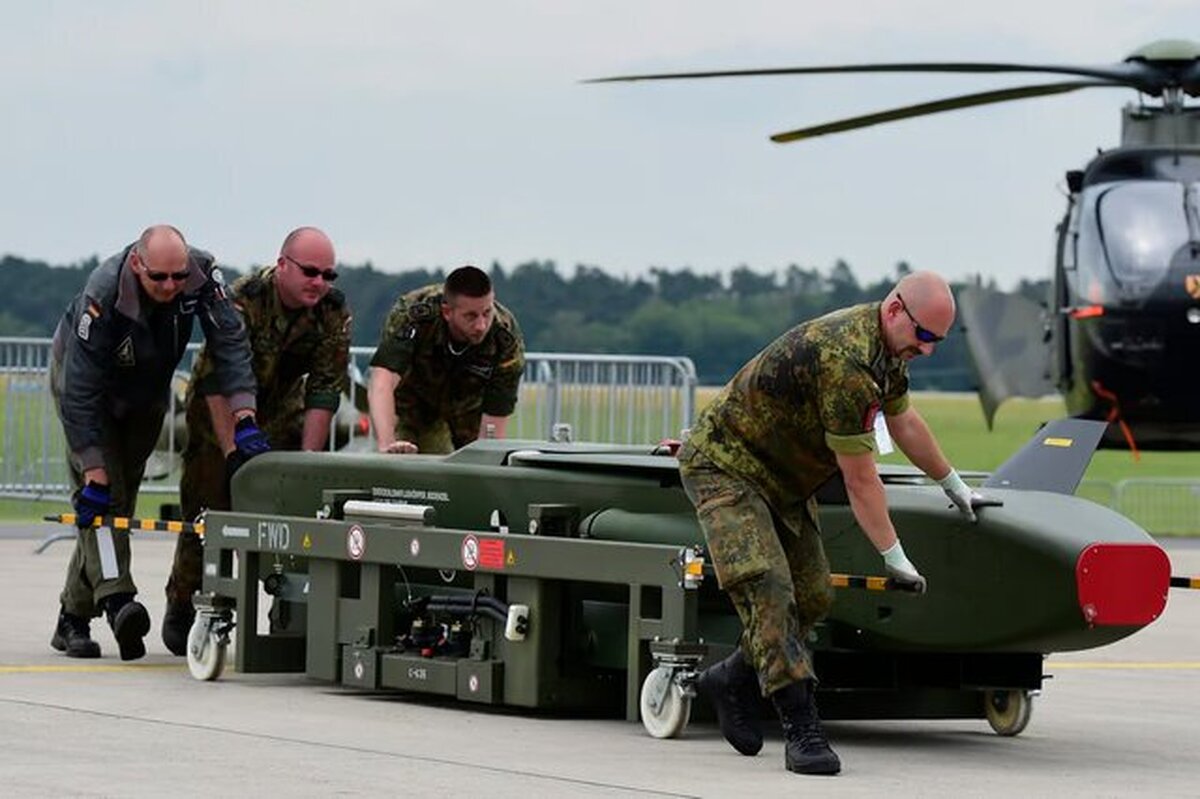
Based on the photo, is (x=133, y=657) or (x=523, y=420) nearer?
(x=133, y=657)

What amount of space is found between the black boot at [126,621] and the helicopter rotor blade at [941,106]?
8904 mm

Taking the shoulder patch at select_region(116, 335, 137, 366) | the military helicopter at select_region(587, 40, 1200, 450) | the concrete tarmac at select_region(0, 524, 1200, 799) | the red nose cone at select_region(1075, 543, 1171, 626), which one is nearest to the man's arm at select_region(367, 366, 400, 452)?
the shoulder patch at select_region(116, 335, 137, 366)

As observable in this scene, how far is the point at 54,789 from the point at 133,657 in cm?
433

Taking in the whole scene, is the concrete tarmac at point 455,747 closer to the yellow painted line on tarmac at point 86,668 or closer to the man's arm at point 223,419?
the yellow painted line on tarmac at point 86,668

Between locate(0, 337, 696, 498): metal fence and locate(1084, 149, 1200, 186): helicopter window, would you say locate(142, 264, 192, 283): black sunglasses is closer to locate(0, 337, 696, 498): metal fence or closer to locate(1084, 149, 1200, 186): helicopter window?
locate(0, 337, 696, 498): metal fence

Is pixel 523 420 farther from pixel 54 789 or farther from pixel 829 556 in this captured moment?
pixel 54 789

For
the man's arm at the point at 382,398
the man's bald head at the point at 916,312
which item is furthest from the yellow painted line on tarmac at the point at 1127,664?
the man's bald head at the point at 916,312

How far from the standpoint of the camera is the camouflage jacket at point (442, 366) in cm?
1181

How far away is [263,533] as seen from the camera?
10750 mm

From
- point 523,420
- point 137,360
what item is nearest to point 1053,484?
point 137,360

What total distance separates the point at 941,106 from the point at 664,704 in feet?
40.0

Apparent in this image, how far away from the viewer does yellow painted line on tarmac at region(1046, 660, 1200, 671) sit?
1305 cm

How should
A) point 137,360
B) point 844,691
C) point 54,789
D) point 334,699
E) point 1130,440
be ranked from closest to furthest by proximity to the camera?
point 54,789
point 844,691
point 334,699
point 137,360
point 1130,440

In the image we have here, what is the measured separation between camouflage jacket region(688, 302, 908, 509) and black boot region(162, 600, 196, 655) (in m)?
3.81
